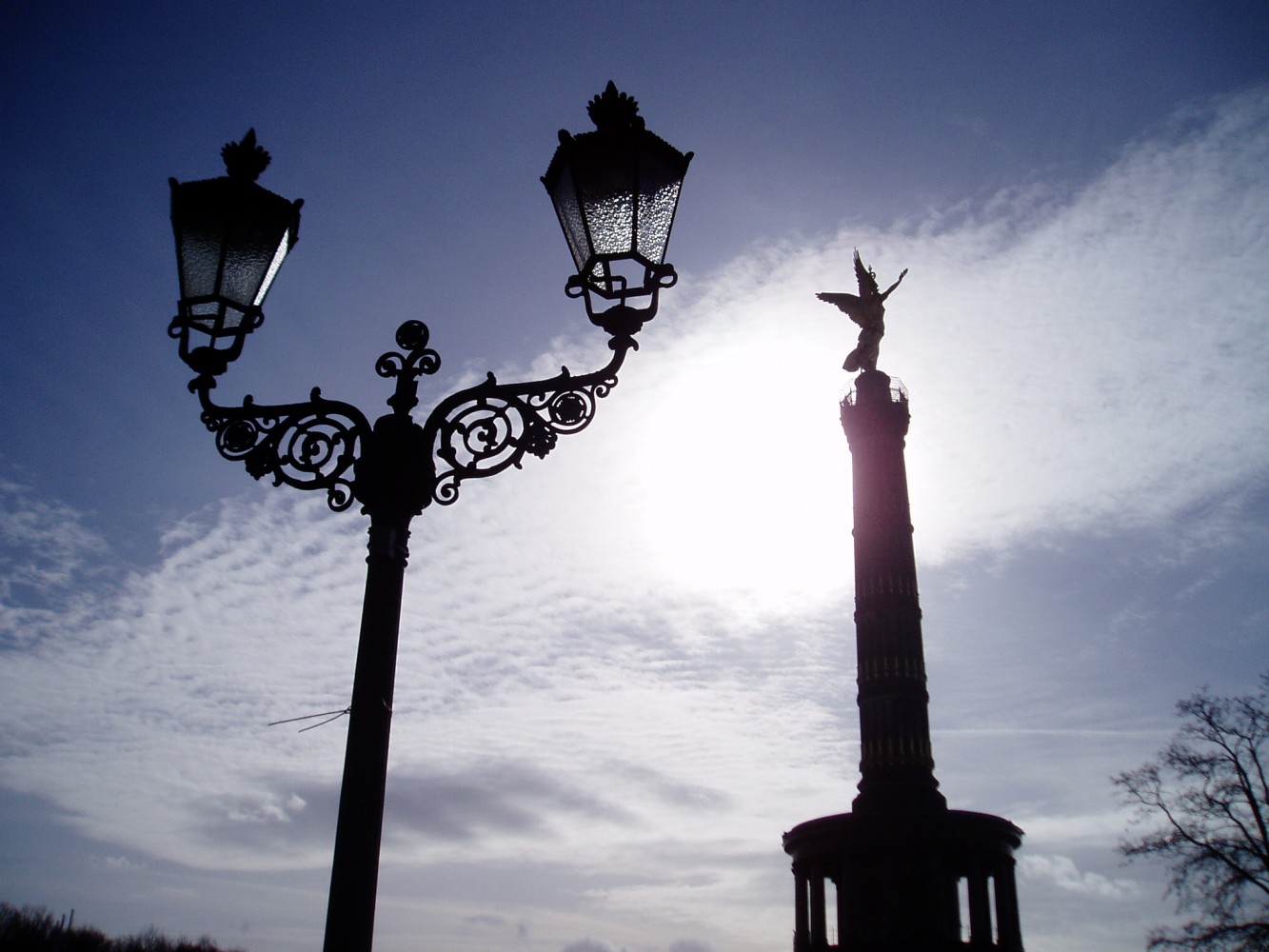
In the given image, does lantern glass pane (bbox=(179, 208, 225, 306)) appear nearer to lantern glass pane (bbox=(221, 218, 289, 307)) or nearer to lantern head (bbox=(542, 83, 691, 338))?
lantern glass pane (bbox=(221, 218, 289, 307))

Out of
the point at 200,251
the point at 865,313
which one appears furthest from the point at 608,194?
the point at 865,313

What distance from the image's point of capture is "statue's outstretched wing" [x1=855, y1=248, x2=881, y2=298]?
134ft

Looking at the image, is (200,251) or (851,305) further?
(851,305)

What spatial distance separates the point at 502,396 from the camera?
405 cm


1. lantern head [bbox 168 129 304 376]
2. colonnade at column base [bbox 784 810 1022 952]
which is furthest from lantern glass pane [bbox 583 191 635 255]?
colonnade at column base [bbox 784 810 1022 952]

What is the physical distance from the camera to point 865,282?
135 feet

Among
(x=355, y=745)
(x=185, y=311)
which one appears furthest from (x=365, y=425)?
(x=355, y=745)

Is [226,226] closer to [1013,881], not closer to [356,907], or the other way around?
[356,907]

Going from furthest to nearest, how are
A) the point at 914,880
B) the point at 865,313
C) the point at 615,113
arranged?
the point at 865,313
the point at 914,880
the point at 615,113

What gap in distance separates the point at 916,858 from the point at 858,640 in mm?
6778

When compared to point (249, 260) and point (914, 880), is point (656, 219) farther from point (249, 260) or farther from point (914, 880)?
point (914, 880)

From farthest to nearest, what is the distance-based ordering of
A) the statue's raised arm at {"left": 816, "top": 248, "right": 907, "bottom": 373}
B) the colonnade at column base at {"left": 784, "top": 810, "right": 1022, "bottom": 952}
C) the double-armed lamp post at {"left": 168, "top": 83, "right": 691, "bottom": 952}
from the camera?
the statue's raised arm at {"left": 816, "top": 248, "right": 907, "bottom": 373} < the colonnade at column base at {"left": 784, "top": 810, "right": 1022, "bottom": 952} < the double-armed lamp post at {"left": 168, "top": 83, "right": 691, "bottom": 952}

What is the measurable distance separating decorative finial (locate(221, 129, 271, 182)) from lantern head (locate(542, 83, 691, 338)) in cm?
113

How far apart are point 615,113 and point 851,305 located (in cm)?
3818
